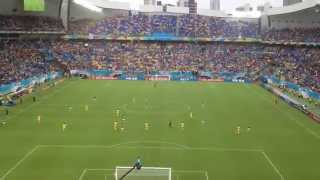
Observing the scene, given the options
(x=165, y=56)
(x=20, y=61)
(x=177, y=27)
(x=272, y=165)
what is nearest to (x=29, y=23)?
(x=20, y=61)

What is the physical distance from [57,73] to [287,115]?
4964 centimetres

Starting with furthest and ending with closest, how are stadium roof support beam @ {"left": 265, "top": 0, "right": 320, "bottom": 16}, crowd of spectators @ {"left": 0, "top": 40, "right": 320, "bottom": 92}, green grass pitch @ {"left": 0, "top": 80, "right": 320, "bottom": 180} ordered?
crowd of spectators @ {"left": 0, "top": 40, "right": 320, "bottom": 92}, stadium roof support beam @ {"left": 265, "top": 0, "right": 320, "bottom": 16}, green grass pitch @ {"left": 0, "top": 80, "right": 320, "bottom": 180}

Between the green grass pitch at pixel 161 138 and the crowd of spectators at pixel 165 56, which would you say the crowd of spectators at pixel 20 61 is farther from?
the green grass pitch at pixel 161 138

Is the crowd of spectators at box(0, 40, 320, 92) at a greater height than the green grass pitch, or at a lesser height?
greater

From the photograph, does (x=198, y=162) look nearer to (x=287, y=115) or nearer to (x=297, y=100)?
(x=287, y=115)

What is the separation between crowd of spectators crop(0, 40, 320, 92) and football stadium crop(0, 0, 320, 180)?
0.77ft

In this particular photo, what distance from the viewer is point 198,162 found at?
126 feet

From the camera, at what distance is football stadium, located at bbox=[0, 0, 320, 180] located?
126 feet

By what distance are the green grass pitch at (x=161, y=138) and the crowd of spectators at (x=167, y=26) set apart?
43250mm

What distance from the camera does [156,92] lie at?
78.9 m

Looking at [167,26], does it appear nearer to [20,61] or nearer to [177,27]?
[177,27]

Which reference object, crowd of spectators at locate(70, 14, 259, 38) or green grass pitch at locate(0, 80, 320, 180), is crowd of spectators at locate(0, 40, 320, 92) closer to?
crowd of spectators at locate(70, 14, 259, 38)


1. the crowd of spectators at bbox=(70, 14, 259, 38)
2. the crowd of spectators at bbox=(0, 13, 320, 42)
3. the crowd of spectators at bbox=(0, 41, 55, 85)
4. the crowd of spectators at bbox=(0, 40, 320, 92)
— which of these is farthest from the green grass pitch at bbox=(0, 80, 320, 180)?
the crowd of spectators at bbox=(70, 14, 259, 38)

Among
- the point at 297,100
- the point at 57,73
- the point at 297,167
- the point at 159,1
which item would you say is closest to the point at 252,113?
the point at 297,100
